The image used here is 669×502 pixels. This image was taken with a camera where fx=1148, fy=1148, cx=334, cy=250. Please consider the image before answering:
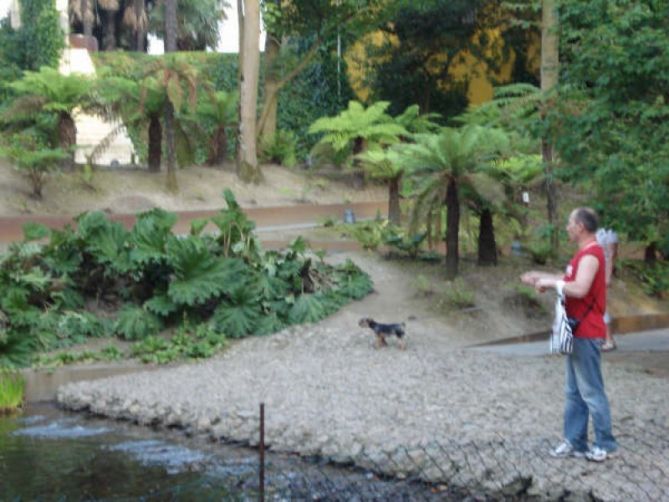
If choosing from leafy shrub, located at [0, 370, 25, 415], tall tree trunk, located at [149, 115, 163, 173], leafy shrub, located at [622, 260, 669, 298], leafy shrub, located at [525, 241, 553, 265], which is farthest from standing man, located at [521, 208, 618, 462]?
tall tree trunk, located at [149, 115, 163, 173]

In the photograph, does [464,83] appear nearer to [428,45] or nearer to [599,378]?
[428,45]

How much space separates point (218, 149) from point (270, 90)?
2150mm

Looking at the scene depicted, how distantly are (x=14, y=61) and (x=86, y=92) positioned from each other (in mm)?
13189

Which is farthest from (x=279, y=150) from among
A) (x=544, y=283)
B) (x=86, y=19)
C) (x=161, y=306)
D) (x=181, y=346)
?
(x=544, y=283)

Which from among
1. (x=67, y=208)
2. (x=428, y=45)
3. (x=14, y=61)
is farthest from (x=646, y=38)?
(x=14, y=61)

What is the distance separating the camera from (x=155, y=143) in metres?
22.3

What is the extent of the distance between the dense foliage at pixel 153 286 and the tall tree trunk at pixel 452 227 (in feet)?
6.49

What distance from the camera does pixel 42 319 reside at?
44.7 ft

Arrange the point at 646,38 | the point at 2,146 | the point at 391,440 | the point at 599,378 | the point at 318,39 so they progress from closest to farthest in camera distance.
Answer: the point at 599,378 → the point at 391,440 → the point at 646,38 → the point at 2,146 → the point at 318,39

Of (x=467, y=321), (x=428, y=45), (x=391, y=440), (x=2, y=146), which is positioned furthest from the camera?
(x=428, y=45)

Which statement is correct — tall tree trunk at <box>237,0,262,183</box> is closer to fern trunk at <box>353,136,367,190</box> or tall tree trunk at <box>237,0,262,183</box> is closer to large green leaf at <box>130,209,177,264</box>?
fern trunk at <box>353,136,367,190</box>

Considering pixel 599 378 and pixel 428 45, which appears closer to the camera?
pixel 599 378

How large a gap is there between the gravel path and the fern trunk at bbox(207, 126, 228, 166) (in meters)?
10.4

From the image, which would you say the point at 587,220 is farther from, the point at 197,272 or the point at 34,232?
the point at 34,232
